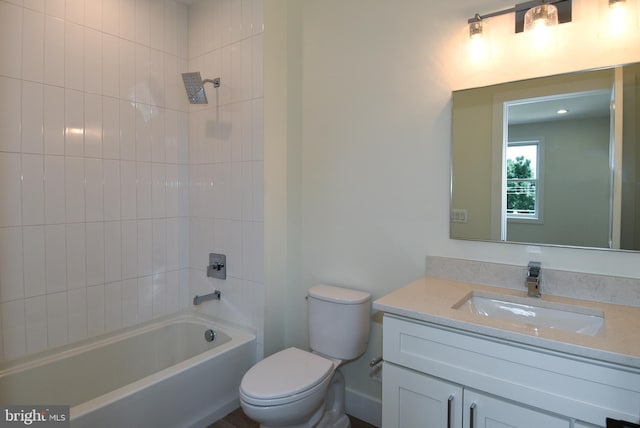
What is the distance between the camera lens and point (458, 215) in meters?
1.68

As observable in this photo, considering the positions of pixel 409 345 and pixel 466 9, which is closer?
pixel 409 345

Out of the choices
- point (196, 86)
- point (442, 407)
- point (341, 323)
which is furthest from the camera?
point (196, 86)

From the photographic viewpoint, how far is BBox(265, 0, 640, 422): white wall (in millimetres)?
1513

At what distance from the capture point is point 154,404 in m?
1.66

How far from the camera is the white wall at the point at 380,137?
1.51m

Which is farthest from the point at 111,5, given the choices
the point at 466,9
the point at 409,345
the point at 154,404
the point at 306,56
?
the point at 409,345

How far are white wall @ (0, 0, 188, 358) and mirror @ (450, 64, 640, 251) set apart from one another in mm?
1910

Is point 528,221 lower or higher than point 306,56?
lower

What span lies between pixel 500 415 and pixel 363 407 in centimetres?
110

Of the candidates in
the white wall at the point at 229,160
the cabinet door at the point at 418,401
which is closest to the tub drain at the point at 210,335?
the white wall at the point at 229,160

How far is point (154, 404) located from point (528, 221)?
6.39 ft

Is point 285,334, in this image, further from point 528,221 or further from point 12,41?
point 12,41

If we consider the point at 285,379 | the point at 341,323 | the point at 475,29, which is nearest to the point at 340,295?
the point at 341,323

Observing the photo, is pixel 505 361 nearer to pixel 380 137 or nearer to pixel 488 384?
pixel 488 384
